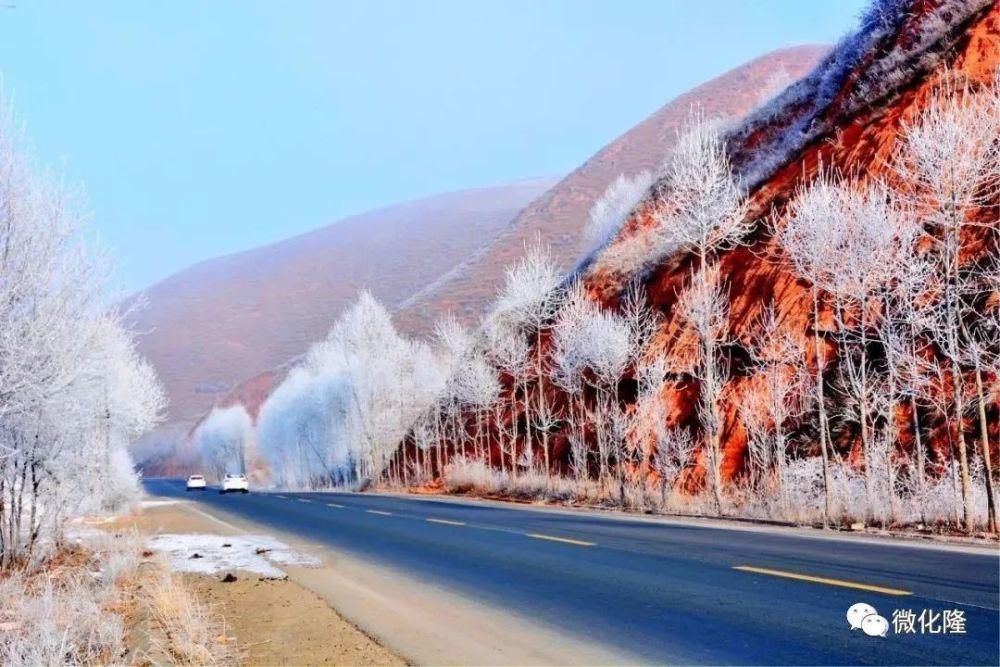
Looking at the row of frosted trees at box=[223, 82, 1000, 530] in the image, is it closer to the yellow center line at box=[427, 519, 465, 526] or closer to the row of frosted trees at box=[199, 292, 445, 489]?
the yellow center line at box=[427, 519, 465, 526]

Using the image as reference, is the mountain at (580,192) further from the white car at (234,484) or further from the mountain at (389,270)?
the white car at (234,484)

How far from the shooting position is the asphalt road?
21.5 ft

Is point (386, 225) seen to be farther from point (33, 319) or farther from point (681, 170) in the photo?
point (33, 319)

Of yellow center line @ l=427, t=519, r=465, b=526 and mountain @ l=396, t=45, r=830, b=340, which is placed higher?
mountain @ l=396, t=45, r=830, b=340

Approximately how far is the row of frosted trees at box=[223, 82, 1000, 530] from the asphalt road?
4577mm

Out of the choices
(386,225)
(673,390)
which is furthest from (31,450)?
(386,225)

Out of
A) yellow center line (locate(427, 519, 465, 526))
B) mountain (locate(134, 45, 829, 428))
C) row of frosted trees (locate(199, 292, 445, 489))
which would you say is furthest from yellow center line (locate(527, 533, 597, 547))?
mountain (locate(134, 45, 829, 428))

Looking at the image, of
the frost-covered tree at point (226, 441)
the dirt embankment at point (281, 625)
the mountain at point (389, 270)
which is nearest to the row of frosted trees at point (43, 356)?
the dirt embankment at point (281, 625)

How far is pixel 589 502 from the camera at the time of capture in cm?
2609

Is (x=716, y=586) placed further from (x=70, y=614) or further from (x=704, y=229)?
(x=704, y=229)

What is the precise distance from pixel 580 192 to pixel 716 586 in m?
97.9

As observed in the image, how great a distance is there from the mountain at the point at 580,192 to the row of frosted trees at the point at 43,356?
67.6 metres

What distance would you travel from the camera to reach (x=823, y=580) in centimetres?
891

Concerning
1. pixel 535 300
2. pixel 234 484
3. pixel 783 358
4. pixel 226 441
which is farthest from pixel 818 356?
pixel 226 441
